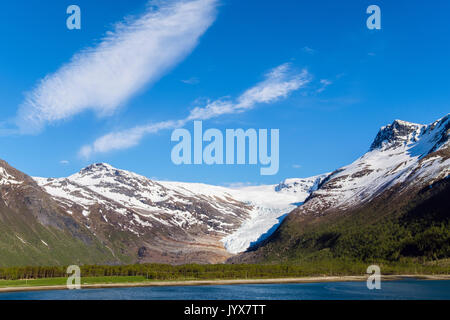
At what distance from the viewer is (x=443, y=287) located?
179375 millimetres
